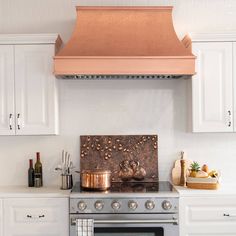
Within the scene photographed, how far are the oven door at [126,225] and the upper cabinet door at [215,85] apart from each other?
2.97 feet

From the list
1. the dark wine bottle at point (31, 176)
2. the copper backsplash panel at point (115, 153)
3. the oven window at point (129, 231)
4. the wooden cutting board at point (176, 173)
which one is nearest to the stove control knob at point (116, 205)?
the oven window at point (129, 231)

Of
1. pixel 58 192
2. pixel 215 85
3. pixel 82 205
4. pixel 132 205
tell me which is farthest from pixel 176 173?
pixel 58 192

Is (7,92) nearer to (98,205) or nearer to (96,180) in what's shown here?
(96,180)

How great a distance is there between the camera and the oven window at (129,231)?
11.2 feet

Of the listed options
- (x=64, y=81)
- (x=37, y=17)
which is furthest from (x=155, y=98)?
(x=37, y=17)

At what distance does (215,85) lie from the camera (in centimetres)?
374

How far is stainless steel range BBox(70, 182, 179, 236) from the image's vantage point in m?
3.40

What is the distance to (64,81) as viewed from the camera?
4.08 m

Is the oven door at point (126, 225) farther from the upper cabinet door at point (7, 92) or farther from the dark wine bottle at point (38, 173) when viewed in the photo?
the upper cabinet door at point (7, 92)

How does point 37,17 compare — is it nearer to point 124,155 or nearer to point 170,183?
point 124,155

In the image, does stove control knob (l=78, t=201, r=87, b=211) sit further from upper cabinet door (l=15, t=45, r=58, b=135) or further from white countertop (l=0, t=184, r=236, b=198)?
upper cabinet door (l=15, t=45, r=58, b=135)

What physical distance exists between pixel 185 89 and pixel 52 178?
1584 millimetres

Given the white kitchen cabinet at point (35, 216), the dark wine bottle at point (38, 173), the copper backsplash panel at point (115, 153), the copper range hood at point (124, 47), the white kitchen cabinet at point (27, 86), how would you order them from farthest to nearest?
1. the copper backsplash panel at point (115, 153)
2. the dark wine bottle at point (38, 173)
3. the white kitchen cabinet at point (27, 86)
4. the white kitchen cabinet at point (35, 216)
5. the copper range hood at point (124, 47)

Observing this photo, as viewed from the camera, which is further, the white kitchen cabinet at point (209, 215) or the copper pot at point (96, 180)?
the copper pot at point (96, 180)
